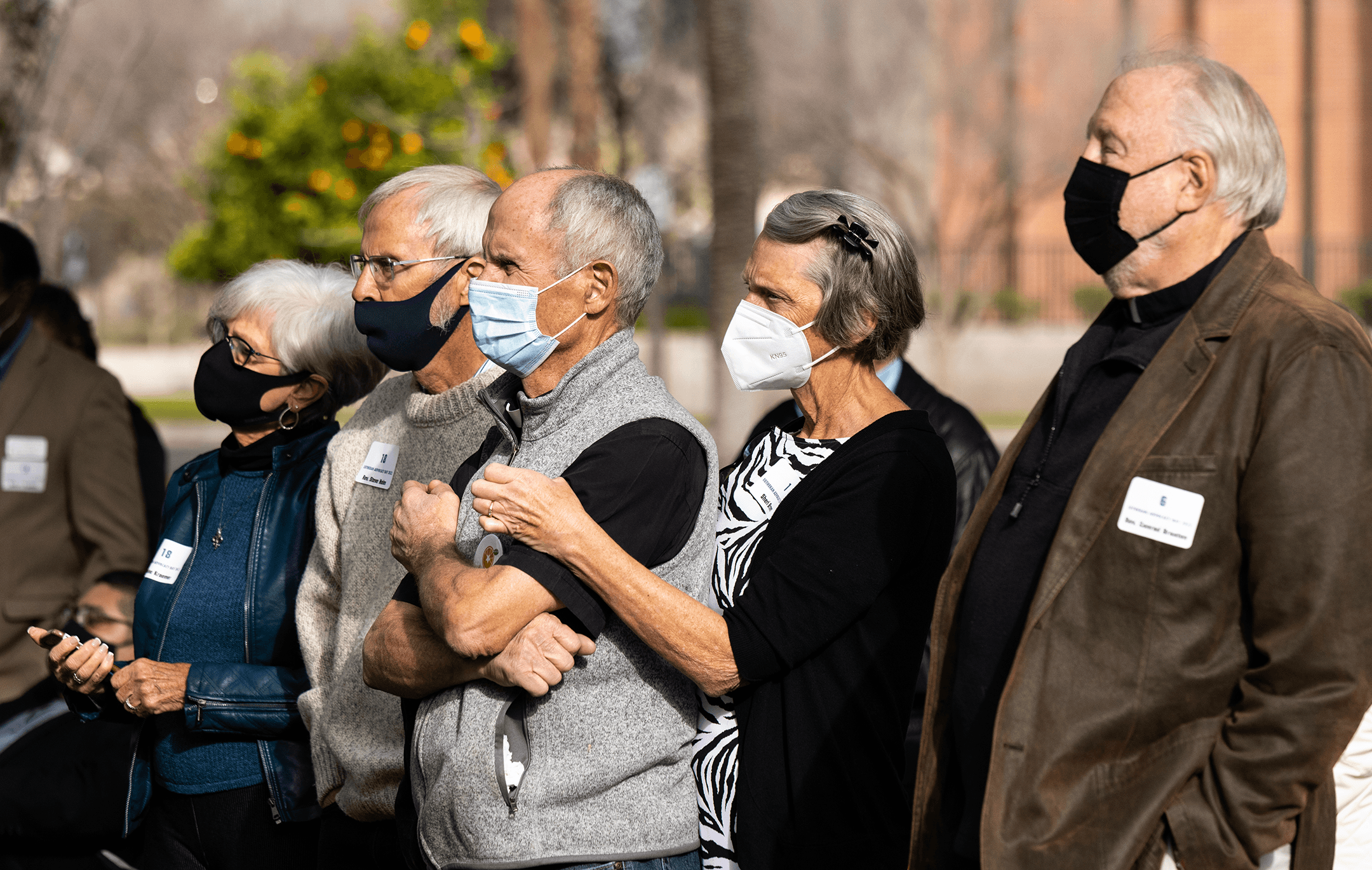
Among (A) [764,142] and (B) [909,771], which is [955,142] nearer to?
(A) [764,142]

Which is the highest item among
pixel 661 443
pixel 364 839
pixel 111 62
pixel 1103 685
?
pixel 111 62

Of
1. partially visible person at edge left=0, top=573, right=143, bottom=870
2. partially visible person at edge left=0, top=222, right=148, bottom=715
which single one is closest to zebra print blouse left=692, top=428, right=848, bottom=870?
partially visible person at edge left=0, top=573, right=143, bottom=870

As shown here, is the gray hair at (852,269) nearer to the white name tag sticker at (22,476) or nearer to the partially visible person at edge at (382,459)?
the partially visible person at edge at (382,459)

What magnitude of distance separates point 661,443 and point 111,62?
33.5m

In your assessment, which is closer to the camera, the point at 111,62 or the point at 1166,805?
the point at 1166,805

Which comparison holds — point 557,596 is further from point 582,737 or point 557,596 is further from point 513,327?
point 513,327

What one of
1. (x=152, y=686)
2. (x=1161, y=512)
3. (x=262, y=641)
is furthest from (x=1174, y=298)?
(x=152, y=686)

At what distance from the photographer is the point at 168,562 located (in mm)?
3156

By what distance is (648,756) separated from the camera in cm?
225

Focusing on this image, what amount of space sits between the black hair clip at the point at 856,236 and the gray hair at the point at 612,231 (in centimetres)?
40

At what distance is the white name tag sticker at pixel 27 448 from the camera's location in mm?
4262

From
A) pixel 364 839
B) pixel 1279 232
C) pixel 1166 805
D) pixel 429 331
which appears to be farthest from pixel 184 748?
pixel 1279 232

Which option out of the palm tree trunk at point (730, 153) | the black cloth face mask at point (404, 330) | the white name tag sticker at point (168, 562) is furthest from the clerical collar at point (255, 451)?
the palm tree trunk at point (730, 153)

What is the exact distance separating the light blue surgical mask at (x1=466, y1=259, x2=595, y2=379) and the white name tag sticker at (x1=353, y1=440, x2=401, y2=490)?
558 millimetres
